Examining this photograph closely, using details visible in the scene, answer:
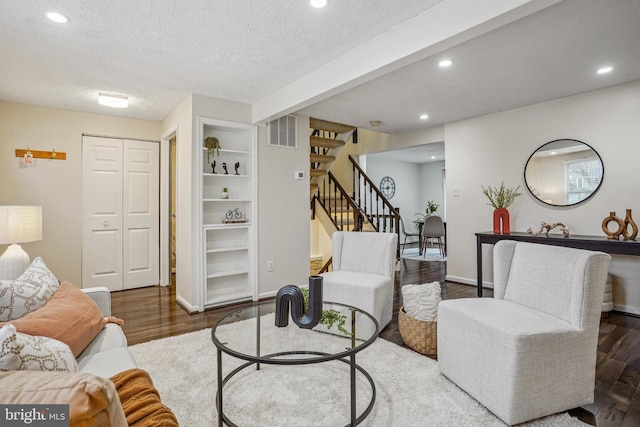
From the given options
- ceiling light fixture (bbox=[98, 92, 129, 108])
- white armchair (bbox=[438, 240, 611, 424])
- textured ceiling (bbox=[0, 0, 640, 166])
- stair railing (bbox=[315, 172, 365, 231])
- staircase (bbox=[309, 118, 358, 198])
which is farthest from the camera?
stair railing (bbox=[315, 172, 365, 231])

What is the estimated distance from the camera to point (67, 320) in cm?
148

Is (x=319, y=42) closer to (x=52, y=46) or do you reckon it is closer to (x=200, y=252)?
(x=52, y=46)

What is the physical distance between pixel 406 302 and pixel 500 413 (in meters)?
1.04

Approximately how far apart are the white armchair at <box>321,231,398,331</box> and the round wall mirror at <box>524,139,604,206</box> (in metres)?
2.28

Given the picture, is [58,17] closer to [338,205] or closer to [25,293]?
[25,293]

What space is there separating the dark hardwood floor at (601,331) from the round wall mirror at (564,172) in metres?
1.34

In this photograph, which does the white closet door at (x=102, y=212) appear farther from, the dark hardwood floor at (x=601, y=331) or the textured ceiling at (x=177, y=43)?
the textured ceiling at (x=177, y=43)

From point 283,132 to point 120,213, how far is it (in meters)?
2.46

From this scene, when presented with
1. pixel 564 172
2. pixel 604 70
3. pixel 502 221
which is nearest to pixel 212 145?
pixel 502 221

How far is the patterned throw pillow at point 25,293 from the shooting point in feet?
4.71

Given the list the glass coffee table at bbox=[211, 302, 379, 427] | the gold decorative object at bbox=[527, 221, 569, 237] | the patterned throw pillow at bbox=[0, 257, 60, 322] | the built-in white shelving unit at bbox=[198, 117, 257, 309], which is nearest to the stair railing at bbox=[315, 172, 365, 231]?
the built-in white shelving unit at bbox=[198, 117, 257, 309]

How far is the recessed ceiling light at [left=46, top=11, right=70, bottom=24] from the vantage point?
2.15m

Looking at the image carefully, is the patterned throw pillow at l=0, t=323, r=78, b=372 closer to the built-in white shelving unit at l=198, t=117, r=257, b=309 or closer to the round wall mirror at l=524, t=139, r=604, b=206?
the built-in white shelving unit at l=198, t=117, r=257, b=309

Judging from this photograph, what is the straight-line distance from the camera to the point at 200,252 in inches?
144
